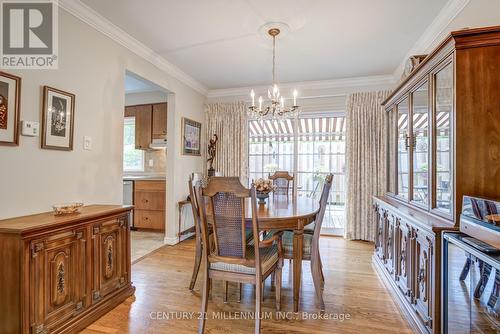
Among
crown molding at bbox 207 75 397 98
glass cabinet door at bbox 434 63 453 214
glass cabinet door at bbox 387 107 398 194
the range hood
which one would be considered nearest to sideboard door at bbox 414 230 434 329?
glass cabinet door at bbox 434 63 453 214

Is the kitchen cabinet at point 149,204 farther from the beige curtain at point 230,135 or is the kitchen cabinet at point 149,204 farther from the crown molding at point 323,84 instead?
the crown molding at point 323,84

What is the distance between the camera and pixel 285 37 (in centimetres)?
293

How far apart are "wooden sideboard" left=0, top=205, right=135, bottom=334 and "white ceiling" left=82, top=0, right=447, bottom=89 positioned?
1.91 m

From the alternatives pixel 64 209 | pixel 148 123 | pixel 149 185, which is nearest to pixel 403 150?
pixel 64 209

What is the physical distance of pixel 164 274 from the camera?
2.89m

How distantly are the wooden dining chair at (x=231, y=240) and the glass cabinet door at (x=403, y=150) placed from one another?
155 cm

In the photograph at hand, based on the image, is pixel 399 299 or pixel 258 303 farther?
pixel 399 299

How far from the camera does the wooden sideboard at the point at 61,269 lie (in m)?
1.55

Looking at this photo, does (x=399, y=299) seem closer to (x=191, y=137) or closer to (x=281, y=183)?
(x=281, y=183)

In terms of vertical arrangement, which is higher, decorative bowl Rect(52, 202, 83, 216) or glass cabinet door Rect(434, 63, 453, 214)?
glass cabinet door Rect(434, 63, 453, 214)

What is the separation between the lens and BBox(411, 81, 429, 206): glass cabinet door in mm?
2010

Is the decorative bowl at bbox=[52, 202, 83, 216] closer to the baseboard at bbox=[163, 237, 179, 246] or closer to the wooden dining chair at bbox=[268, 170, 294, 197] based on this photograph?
the baseboard at bbox=[163, 237, 179, 246]

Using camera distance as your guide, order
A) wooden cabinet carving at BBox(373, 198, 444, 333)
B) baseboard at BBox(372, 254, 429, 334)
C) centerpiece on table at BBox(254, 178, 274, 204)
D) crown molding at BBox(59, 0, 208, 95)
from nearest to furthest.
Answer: wooden cabinet carving at BBox(373, 198, 444, 333)
baseboard at BBox(372, 254, 429, 334)
crown molding at BBox(59, 0, 208, 95)
centerpiece on table at BBox(254, 178, 274, 204)

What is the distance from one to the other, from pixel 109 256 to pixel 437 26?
12.3 ft
